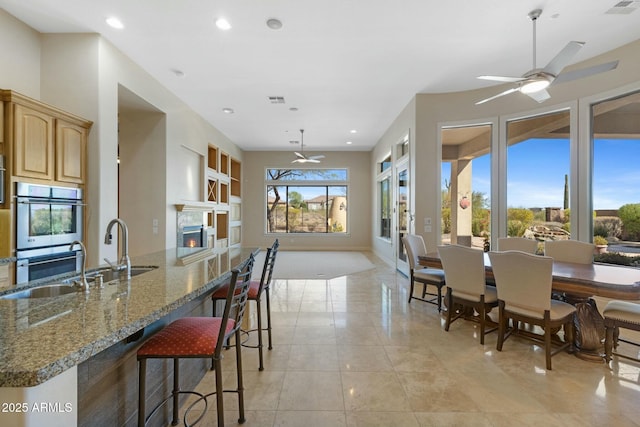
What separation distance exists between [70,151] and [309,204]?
739cm

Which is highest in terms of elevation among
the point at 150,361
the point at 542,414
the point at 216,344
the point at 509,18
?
the point at 509,18

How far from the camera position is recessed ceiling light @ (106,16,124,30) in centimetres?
312

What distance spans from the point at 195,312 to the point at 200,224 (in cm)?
425

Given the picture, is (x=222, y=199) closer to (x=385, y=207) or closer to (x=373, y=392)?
(x=385, y=207)

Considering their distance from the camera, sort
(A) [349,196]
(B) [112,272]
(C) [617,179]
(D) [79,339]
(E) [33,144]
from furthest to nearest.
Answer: (A) [349,196]
(C) [617,179]
(E) [33,144]
(B) [112,272]
(D) [79,339]

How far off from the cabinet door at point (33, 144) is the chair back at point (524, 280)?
447 centimetres

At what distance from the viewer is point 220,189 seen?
7852 mm

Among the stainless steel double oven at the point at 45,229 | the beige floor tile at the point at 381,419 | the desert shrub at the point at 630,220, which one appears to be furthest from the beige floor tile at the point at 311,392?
the desert shrub at the point at 630,220

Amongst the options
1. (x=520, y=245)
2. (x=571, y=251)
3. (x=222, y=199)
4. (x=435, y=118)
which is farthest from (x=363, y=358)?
(x=222, y=199)

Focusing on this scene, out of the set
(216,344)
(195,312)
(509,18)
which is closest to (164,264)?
(195,312)

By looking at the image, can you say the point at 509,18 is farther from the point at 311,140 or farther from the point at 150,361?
the point at 311,140

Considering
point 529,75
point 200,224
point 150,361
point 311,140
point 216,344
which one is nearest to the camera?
point 216,344

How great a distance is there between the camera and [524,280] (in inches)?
103

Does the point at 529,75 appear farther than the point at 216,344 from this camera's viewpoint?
Yes
